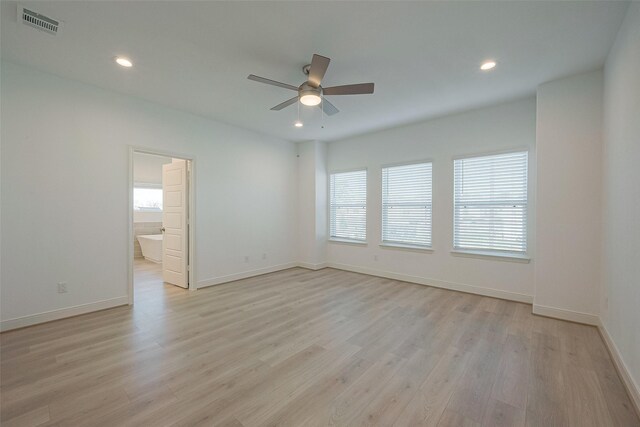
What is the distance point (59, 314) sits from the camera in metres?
3.24

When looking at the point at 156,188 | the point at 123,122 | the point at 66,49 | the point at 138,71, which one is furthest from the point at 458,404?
the point at 156,188

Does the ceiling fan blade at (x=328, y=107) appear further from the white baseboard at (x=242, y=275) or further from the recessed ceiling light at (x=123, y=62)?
the white baseboard at (x=242, y=275)

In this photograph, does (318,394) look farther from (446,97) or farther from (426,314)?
(446,97)

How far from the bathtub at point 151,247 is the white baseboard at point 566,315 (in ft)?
25.3

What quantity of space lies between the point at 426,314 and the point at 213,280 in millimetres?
3549

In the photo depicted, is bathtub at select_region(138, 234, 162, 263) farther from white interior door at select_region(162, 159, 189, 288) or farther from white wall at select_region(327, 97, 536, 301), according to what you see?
white wall at select_region(327, 97, 536, 301)

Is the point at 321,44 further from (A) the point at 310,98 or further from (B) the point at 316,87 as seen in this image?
(A) the point at 310,98

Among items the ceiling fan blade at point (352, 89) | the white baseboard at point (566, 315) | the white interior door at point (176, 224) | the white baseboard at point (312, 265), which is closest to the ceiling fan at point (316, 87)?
the ceiling fan blade at point (352, 89)

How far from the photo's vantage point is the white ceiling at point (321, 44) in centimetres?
215

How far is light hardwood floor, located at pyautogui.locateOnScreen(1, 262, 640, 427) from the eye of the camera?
1748 mm

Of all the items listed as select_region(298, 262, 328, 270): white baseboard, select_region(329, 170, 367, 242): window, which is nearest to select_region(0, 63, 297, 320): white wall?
select_region(298, 262, 328, 270): white baseboard

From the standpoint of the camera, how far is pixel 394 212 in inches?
210

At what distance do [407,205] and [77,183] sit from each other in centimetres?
507

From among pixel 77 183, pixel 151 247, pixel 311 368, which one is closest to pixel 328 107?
pixel 311 368
